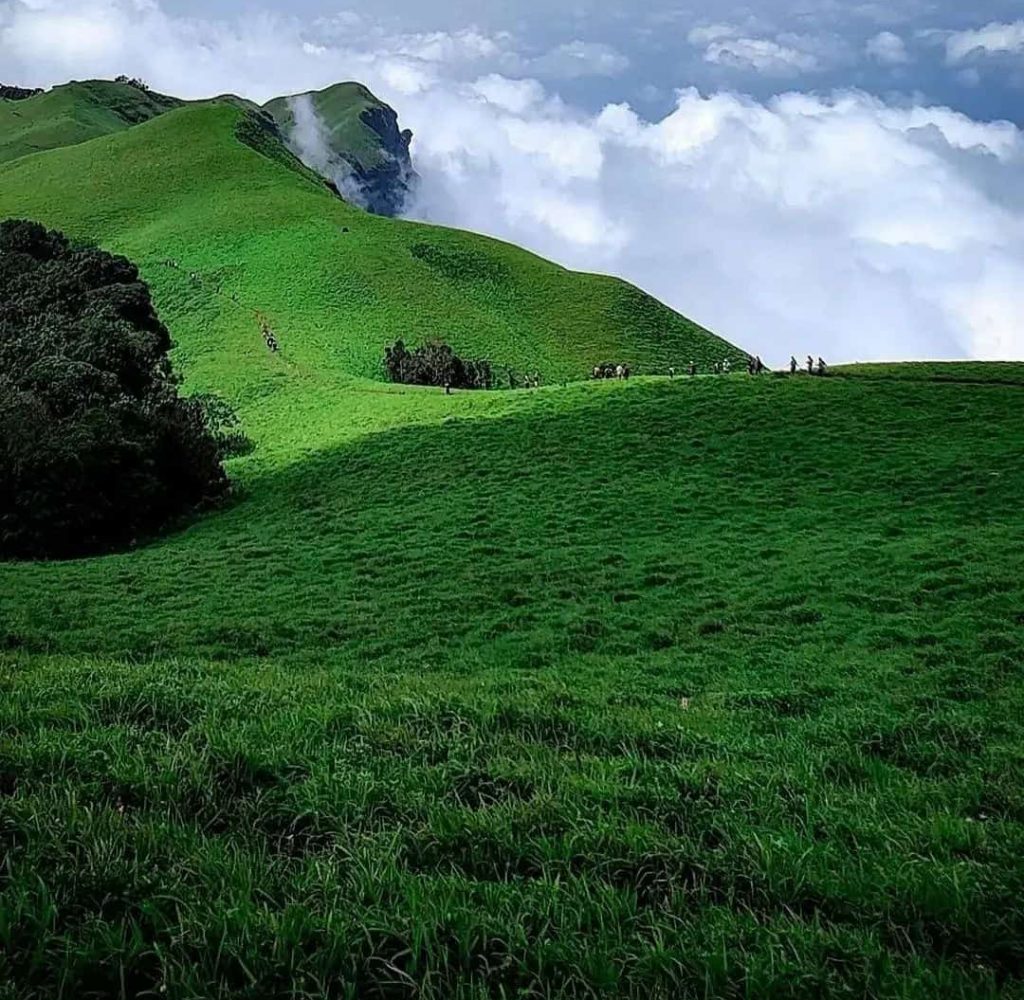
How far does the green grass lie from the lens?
162 inches

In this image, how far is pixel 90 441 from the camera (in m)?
30.9

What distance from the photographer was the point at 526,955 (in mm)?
4023

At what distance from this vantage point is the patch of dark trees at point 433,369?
66.2 m

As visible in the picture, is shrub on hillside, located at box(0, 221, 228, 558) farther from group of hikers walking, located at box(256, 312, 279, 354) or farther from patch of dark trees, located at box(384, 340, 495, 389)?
patch of dark trees, located at box(384, 340, 495, 389)

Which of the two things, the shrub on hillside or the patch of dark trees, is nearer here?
the shrub on hillside

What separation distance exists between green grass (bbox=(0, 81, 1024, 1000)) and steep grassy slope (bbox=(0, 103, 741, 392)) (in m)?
36.4

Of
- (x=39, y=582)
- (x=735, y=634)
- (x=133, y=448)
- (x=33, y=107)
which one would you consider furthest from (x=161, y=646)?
(x=33, y=107)

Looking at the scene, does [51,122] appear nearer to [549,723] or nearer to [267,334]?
[267,334]

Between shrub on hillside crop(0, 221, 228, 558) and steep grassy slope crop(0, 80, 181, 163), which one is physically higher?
steep grassy slope crop(0, 80, 181, 163)

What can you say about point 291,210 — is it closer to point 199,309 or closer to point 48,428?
point 199,309

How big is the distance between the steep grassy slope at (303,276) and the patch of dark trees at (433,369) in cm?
215

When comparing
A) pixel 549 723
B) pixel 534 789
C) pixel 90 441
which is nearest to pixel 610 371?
pixel 90 441

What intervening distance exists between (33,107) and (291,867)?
23503 centimetres

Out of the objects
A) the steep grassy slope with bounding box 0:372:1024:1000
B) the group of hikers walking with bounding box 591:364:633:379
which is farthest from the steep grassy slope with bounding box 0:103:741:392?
the steep grassy slope with bounding box 0:372:1024:1000
